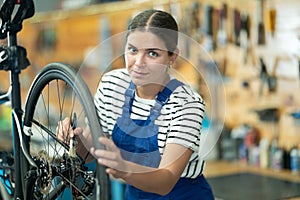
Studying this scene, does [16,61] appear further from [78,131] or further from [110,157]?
[110,157]

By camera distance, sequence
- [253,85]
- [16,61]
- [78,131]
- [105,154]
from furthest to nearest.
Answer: [253,85] → [16,61] → [78,131] → [105,154]

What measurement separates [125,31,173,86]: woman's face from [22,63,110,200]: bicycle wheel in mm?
96

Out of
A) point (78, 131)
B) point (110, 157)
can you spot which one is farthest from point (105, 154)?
point (78, 131)

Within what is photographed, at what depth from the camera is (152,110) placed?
0.83m

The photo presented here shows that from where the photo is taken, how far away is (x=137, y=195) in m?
0.92

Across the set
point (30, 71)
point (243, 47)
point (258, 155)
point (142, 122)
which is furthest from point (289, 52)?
point (142, 122)

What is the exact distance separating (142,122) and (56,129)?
146mm

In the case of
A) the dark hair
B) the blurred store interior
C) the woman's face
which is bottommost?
the blurred store interior

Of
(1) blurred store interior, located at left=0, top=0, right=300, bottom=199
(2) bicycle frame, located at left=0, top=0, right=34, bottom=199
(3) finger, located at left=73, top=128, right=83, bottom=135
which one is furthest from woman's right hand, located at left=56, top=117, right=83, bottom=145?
(1) blurred store interior, located at left=0, top=0, right=300, bottom=199

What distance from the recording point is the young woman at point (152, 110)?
0.78 m

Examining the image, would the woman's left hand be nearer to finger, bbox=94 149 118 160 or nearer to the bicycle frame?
finger, bbox=94 149 118 160

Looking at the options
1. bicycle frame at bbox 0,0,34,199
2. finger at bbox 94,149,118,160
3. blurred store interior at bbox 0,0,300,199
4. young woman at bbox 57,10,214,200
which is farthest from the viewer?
blurred store interior at bbox 0,0,300,199

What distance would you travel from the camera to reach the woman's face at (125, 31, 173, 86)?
0.78 meters

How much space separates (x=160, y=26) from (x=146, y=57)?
53 mm
